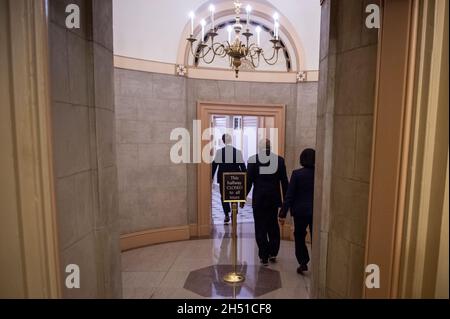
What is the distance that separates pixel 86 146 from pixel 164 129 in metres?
3.22

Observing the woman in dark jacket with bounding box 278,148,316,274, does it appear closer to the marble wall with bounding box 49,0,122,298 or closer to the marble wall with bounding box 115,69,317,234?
the marble wall with bounding box 115,69,317,234

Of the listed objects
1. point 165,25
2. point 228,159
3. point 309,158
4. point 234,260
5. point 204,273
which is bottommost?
point 204,273

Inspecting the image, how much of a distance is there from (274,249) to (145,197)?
7.18ft

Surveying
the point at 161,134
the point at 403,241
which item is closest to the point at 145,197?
the point at 161,134

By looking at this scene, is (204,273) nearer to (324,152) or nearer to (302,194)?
(302,194)

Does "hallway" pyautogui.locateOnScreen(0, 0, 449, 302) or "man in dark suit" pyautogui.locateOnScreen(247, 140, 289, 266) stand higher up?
"hallway" pyautogui.locateOnScreen(0, 0, 449, 302)

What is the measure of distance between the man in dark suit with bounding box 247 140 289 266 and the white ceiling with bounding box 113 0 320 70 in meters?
2.00

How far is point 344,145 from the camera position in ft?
4.53

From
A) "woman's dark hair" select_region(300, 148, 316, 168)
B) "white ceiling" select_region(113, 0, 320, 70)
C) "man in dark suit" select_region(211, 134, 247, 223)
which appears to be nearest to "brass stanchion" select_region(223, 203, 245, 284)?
"woman's dark hair" select_region(300, 148, 316, 168)


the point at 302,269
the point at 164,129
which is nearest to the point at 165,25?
the point at 164,129

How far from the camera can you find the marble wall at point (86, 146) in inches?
46.5

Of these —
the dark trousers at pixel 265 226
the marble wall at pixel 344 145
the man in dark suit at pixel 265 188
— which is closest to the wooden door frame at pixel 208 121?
the man in dark suit at pixel 265 188

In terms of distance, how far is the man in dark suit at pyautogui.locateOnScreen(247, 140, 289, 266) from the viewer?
3.85 m

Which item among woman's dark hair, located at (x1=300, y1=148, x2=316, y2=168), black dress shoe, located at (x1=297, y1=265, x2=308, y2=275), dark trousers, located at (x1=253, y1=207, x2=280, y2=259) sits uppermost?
woman's dark hair, located at (x1=300, y1=148, x2=316, y2=168)
